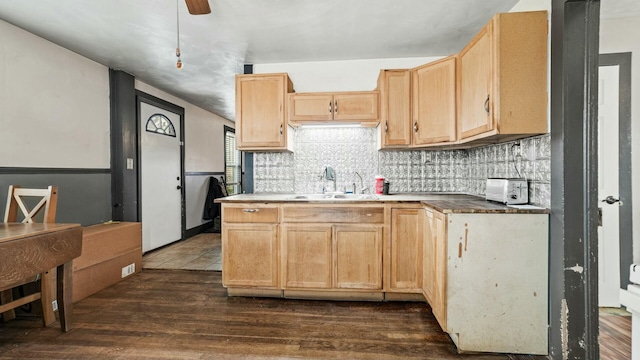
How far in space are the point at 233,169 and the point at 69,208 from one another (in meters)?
4.13

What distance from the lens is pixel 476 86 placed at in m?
2.06

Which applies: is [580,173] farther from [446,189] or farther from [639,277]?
[446,189]

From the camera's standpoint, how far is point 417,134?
2.66 metres

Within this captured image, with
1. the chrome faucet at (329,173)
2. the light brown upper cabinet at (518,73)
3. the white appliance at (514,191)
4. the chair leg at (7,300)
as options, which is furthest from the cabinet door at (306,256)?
the chair leg at (7,300)

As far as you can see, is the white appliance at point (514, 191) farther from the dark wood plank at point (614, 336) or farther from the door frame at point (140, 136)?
the door frame at point (140, 136)

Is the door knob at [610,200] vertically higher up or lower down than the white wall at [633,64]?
lower down

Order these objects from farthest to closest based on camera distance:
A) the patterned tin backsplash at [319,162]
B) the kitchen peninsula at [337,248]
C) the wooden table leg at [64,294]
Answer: the patterned tin backsplash at [319,162]
the kitchen peninsula at [337,248]
the wooden table leg at [64,294]

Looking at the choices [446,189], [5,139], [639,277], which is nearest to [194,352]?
[639,277]

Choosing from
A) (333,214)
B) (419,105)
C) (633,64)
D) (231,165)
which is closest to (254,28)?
(419,105)

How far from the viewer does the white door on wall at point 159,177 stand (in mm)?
4008

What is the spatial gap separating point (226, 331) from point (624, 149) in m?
3.21

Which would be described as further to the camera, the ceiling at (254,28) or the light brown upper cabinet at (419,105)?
the light brown upper cabinet at (419,105)

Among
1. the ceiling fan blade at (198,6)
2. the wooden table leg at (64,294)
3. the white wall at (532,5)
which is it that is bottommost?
the wooden table leg at (64,294)

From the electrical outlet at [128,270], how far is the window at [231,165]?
3.38 m
